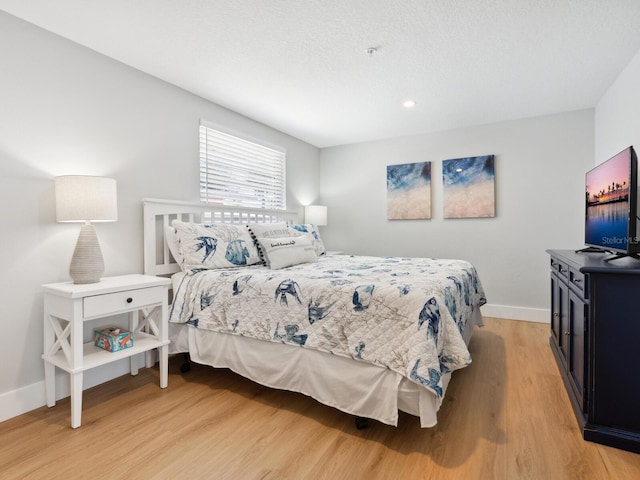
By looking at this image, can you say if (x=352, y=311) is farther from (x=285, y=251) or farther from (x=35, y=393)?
(x=35, y=393)

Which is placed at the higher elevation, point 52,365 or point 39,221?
point 39,221

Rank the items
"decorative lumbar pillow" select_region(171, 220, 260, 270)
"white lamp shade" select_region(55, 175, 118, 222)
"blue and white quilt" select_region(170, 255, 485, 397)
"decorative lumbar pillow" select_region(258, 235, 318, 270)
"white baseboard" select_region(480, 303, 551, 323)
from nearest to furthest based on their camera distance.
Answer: "blue and white quilt" select_region(170, 255, 485, 397), "white lamp shade" select_region(55, 175, 118, 222), "decorative lumbar pillow" select_region(171, 220, 260, 270), "decorative lumbar pillow" select_region(258, 235, 318, 270), "white baseboard" select_region(480, 303, 551, 323)

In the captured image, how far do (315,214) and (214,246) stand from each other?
7.10ft

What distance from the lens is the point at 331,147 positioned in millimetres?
4996

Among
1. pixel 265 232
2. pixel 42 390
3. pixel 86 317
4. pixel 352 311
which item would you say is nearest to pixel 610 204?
pixel 352 311

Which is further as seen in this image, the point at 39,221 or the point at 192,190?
the point at 192,190

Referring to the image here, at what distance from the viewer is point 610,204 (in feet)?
6.90

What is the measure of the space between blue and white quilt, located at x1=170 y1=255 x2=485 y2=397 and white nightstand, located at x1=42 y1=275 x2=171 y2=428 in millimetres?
234

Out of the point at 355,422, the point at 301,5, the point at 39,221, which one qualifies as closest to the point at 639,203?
the point at 355,422

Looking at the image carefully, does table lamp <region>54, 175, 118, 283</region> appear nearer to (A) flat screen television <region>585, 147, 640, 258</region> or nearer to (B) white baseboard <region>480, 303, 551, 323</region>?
(A) flat screen television <region>585, 147, 640, 258</region>

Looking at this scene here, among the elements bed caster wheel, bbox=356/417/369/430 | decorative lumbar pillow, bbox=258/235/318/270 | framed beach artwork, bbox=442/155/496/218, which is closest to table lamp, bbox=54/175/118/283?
decorative lumbar pillow, bbox=258/235/318/270

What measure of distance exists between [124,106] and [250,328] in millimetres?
1905

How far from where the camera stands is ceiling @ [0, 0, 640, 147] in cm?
192

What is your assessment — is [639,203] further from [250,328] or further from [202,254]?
[202,254]
